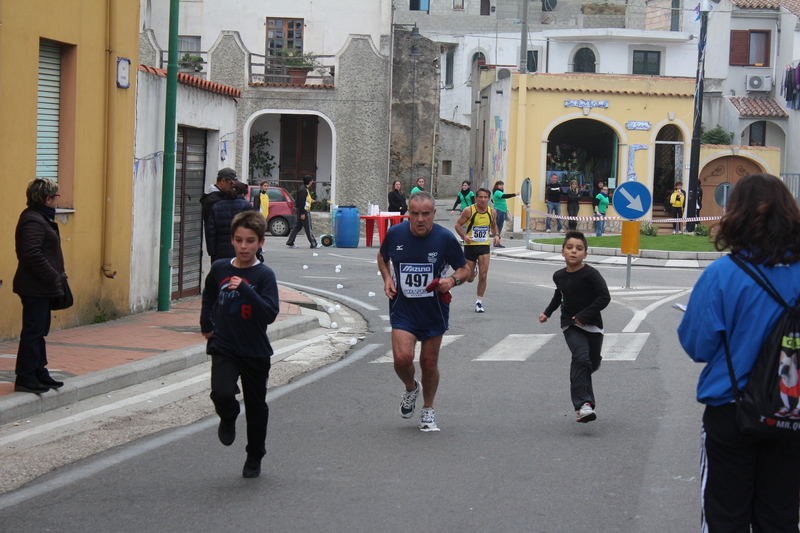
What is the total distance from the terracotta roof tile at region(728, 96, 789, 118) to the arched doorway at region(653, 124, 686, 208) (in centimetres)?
714

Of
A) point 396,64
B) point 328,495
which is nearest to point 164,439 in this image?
point 328,495

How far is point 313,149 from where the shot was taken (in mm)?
34594

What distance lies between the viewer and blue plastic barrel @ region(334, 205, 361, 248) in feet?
81.5

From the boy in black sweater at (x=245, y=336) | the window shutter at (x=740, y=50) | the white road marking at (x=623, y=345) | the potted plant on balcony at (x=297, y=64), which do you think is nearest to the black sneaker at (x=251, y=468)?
the boy in black sweater at (x=245, y=336)

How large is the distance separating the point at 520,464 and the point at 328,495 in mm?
1357

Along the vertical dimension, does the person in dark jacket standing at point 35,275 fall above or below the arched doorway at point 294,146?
below

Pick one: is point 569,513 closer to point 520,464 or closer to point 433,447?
point 520,464

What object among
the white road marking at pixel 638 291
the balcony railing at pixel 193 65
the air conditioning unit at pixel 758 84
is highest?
the air conditioning unit at pixel 758 84

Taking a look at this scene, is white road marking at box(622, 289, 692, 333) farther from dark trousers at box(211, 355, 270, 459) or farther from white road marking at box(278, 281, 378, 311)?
dark trousers at box(211, 355, 270, 459)

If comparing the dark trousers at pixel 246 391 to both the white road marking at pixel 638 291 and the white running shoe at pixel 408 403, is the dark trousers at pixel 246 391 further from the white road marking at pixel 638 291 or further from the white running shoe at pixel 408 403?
the white road marking at pixel 638 291

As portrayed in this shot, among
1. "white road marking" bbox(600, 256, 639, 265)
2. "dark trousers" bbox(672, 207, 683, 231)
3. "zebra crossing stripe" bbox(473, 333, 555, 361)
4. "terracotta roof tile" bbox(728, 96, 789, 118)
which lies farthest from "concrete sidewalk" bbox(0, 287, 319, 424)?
"terracotta roof tile" bbox(728, 96, 789, 118)

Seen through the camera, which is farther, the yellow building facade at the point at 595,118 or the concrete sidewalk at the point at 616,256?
the yellow building facade at the point at 595,118

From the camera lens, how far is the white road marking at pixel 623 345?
10258 mm

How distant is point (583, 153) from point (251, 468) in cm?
3038
